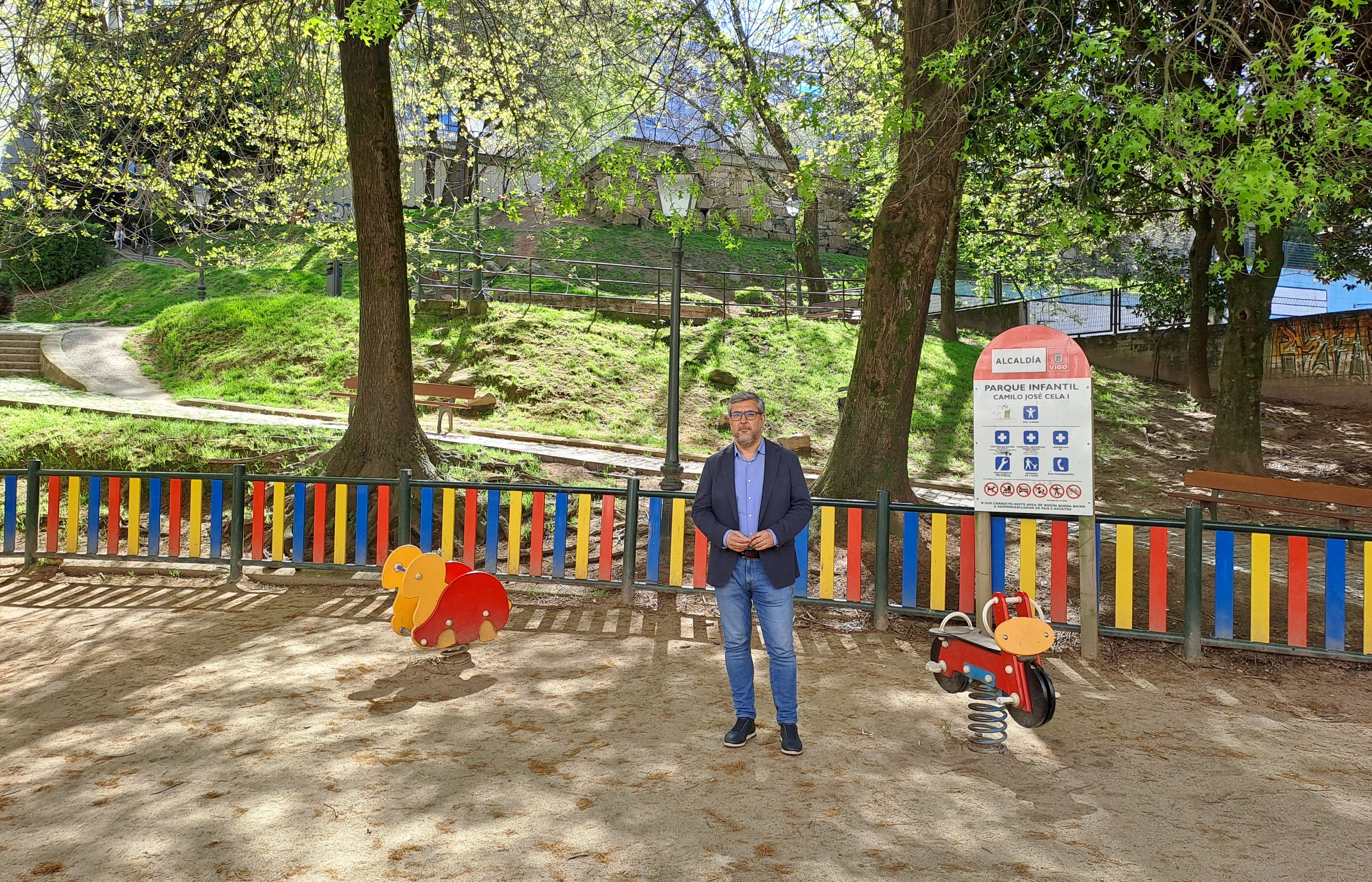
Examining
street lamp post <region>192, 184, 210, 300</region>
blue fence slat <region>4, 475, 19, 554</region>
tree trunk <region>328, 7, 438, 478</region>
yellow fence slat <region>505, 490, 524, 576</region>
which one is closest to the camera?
yellow fence slat <region>505, 490, 524, 576</region>

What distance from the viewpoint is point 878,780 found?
15.2 ft

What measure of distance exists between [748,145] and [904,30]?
2333 centimetres

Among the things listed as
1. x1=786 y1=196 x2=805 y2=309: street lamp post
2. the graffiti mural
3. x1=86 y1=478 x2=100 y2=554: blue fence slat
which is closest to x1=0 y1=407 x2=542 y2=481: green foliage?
x1=86 y1=478 x2=100 y2=554: blue fence slat

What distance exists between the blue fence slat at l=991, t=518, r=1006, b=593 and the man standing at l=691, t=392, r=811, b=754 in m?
2.74

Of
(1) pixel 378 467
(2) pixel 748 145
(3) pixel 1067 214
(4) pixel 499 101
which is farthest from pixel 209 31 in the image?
(2) pixel 748 145

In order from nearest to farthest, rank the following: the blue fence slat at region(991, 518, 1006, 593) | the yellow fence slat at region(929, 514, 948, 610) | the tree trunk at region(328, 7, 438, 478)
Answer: the blue fence slat at region(991, 518, 1006, 593), the yellow fence slat at region(929, 514, 948, 610), the tree trunk at region(328, 7, 438, 478)

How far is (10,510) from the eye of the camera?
31.3 ft

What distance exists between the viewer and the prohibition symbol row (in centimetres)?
634

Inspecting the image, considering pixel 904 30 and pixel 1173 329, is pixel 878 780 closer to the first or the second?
pixel 904 30

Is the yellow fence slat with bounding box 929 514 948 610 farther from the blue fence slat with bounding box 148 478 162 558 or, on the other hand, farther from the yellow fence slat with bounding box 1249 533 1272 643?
the blue fence slat with bounding box 148 478 162 558

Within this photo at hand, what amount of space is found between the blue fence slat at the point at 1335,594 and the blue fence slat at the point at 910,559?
9.00 ft

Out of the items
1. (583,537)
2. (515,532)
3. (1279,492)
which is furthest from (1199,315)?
(515,532)

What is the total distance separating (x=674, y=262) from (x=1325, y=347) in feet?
59.0

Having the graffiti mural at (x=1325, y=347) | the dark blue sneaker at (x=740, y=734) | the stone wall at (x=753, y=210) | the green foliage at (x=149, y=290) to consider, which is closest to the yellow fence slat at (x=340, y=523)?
the dark blue sneaker at (x=740, y=734)
